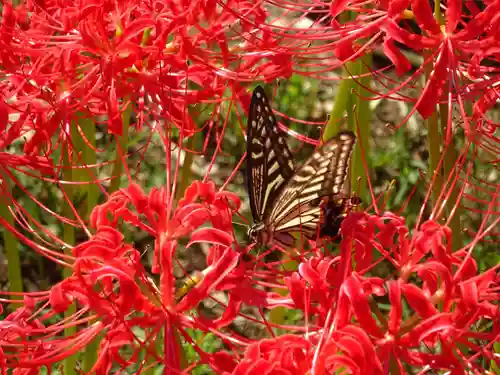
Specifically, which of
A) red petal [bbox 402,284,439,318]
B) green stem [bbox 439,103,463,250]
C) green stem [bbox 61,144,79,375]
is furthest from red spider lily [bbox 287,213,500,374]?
green stem [bbox 61,144,79,375]

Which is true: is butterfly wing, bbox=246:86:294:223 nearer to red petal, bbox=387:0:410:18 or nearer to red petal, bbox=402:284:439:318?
red petal, bbox=387:0:410:18

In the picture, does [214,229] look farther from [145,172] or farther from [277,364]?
[145,172]

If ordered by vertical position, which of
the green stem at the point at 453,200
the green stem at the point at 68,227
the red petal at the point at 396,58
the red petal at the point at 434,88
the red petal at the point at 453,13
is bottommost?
the green stem at the point at 68,227

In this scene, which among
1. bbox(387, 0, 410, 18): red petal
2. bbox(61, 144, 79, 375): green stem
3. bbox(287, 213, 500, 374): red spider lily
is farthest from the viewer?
bbox(61, 144, 79, 375): green stem

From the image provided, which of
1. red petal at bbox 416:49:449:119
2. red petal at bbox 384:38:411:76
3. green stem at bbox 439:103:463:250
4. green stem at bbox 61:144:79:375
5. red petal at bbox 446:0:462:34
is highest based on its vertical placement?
red petal at bbox 446:0:462:34

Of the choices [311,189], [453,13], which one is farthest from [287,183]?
[453,13]

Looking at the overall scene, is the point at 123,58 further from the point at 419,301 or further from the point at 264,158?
the point at 419,301

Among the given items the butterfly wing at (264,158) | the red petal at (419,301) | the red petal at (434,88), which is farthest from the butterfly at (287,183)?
the red petal at (419,301)

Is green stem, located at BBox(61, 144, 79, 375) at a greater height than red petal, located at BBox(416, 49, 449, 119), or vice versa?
red petal, located at BBox(416, 49, 449, 119)

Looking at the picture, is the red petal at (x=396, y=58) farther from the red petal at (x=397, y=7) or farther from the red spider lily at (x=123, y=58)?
the red spider lily at (x=123, y=58)
